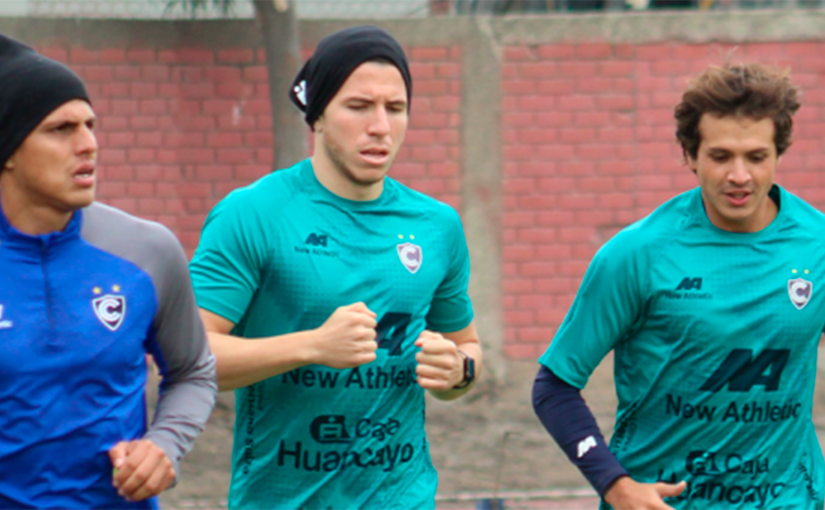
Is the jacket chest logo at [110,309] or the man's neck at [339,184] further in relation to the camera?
A: the man's neck at [339,184]

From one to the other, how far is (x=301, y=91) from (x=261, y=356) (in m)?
0.91

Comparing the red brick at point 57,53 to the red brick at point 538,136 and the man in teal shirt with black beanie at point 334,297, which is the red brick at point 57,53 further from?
the man in teal shirt with black beanie at point 334,297

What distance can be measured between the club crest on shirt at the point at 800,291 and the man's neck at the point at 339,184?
4.23 feet

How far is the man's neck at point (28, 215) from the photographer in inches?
101

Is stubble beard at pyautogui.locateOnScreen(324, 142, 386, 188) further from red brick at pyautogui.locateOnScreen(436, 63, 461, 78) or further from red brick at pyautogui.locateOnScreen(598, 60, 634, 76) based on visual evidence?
red brick at pyautogui.locateOnScreen(598, 60, 634, 76)

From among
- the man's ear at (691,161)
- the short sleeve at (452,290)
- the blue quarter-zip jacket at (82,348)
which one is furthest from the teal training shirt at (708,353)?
the blue quarter-zip jacket at (82,348)

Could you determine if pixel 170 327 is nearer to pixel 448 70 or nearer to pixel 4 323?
pixel 4 323

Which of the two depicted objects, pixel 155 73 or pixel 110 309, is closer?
pixel 110 309

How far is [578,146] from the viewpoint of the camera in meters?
7.99

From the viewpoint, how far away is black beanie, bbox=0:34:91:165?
2496mm

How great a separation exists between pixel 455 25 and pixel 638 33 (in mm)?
1322

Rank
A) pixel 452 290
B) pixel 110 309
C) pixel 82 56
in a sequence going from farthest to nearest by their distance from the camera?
pixel 82 56 → pixel 452 290 → pixel 110 309

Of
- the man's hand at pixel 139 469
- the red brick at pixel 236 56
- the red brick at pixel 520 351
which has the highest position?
the red brick at pixel 236 56

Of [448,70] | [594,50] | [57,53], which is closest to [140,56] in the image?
[57,53]
